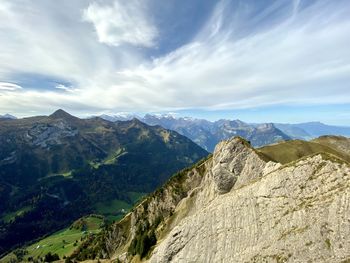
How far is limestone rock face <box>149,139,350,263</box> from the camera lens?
52.4 meters

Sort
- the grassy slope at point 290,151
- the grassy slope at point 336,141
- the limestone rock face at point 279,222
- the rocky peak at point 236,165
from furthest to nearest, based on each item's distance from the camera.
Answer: the grassy slope at point 336,141
the grassy slope at point 290,151
the rocky peak at point 236,165
the limestone rock face at point 279,222

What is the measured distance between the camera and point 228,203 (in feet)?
233

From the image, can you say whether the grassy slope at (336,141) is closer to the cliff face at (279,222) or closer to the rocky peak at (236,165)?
the rocky peak at (236,165)

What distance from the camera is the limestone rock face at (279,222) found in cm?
5241

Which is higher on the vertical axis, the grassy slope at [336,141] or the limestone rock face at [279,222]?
the grassy slope at [336,141]

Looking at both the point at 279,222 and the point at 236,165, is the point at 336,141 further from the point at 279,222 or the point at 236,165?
the point at 279,222

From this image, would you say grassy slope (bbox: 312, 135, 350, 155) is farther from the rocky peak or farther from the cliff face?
the cliff face

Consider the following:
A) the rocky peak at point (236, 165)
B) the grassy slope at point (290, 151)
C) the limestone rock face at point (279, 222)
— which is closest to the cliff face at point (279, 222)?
the limestone rock face at point (279, 222)

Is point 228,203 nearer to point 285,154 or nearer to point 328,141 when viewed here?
point 285,154

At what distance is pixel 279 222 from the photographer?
5941 cm

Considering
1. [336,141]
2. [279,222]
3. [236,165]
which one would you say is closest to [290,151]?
[236,165]

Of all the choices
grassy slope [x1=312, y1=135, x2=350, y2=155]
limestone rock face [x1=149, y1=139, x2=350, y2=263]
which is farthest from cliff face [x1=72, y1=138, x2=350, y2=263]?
grassy slope [x1=312, y1=135, x2=350, y2=155]

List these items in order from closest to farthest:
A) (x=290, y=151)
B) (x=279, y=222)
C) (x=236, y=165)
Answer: (x=279, y=222)
(x=236, y=165)
(x=290, y=151)

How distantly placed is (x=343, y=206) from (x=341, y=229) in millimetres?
3808
